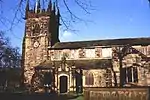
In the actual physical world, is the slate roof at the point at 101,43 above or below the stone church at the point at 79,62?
above

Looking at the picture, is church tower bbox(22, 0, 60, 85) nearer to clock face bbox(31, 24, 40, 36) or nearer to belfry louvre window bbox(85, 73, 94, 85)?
clock face bbox(31, 24, 40, 36)

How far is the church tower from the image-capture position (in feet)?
164

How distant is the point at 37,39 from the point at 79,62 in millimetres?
10248

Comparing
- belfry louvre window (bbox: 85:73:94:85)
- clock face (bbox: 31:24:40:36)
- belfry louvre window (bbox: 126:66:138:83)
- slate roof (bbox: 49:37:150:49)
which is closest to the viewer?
belfry louvre window (bbox: 126:66:138:83)

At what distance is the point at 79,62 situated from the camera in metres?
46.2

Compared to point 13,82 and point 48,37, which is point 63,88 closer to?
point 48,37

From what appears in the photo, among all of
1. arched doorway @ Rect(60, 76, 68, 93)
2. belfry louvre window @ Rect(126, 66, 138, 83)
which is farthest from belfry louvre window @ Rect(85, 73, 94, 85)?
belfry louvre window @ Rect(126, 66, 138, 83)

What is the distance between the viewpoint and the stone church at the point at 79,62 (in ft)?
143

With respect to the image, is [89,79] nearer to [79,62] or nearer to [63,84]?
[79,62]

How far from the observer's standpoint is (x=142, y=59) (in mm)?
43500

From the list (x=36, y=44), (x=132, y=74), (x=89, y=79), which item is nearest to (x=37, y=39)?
(x=36, y=44)

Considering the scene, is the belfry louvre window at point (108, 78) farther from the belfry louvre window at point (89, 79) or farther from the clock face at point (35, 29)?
the clock face at point (35, 29)

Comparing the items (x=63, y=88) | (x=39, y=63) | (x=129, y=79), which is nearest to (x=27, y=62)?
(x=39, y=63)

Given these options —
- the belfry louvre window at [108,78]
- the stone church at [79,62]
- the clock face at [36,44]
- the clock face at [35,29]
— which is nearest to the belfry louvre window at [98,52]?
the stone church at [79,62]
